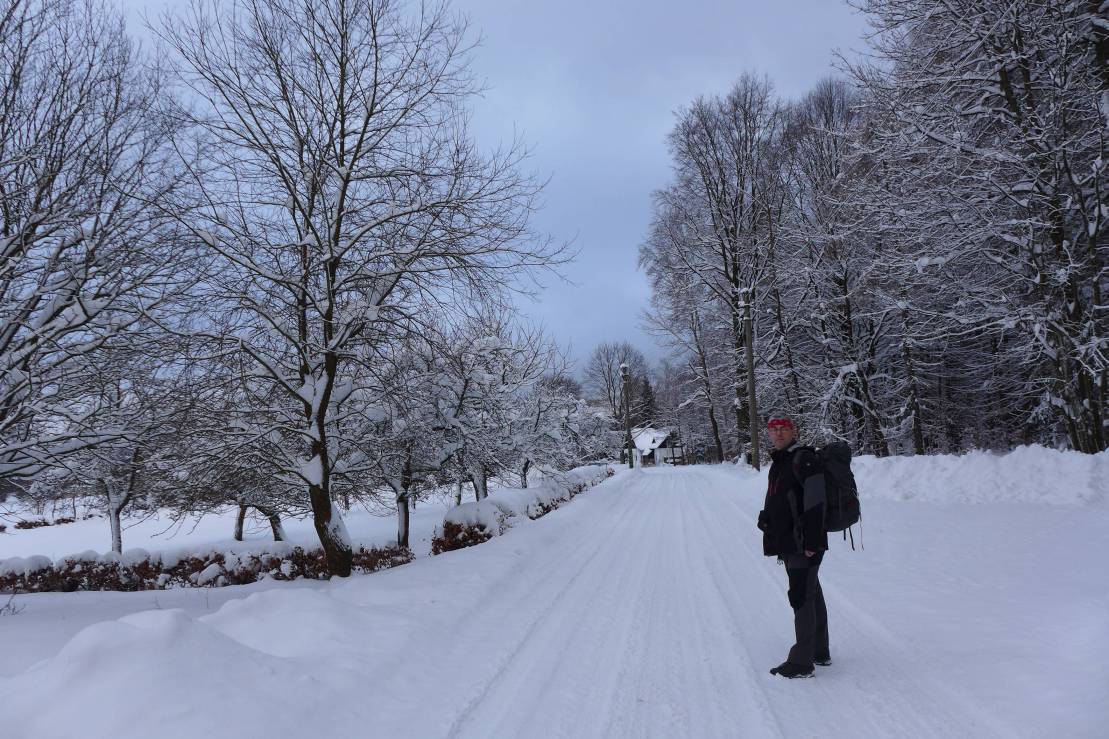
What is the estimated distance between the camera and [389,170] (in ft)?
27.1

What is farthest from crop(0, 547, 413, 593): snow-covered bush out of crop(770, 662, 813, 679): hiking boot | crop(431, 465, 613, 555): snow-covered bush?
crop(770, 662, 813, 679): hiking boot

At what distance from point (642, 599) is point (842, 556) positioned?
3.27 meters

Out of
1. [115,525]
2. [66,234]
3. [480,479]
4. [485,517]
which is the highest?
[66,234]

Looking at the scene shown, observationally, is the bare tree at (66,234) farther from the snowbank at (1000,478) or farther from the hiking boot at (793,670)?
the snowbank at (1000,478)

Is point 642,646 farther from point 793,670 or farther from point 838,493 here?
point 838,493

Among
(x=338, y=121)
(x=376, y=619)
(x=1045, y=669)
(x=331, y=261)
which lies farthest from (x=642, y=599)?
(x=338, y=121)

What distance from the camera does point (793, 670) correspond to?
13.1ft

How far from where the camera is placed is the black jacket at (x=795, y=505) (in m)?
4.09

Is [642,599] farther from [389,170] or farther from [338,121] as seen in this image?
Answer: [338,121]

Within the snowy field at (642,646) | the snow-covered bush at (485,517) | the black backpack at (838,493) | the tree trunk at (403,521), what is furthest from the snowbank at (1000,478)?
the tree trunk at (403,521)

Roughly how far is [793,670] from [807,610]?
432mm

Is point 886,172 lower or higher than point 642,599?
higher

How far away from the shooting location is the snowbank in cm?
712

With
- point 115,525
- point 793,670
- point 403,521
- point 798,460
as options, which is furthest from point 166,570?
point 798,460
